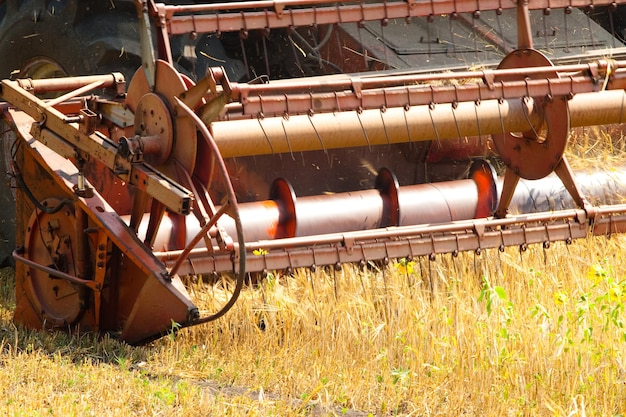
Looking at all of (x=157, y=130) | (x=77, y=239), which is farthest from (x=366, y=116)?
(x=77, y=239)

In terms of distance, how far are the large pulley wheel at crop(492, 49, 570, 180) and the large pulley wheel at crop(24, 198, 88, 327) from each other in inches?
73.0

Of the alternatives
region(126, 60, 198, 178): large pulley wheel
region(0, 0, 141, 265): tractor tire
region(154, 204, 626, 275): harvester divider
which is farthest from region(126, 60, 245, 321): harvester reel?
region(0, 0, 141, 265): tractor tire

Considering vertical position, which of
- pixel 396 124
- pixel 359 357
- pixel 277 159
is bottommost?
pixel 359 357

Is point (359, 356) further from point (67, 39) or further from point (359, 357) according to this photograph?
point (67, 39)

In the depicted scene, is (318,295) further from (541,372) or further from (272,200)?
(541,372)

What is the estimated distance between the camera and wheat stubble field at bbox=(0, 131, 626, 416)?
362 centimetres

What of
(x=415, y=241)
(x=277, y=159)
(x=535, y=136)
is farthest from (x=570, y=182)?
(x=277, y=159)

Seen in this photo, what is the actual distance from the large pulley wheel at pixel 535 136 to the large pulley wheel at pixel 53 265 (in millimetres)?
Answer: 1854

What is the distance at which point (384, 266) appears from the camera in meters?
4.84

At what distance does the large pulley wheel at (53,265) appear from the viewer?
4500 mm

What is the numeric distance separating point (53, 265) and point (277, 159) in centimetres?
128

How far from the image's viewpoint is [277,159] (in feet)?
17.8

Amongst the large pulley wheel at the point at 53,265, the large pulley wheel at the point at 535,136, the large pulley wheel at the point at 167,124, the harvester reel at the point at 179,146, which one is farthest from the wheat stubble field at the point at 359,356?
the large pulley wheel at the point at 167,124

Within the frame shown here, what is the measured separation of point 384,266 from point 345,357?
2.70ft
